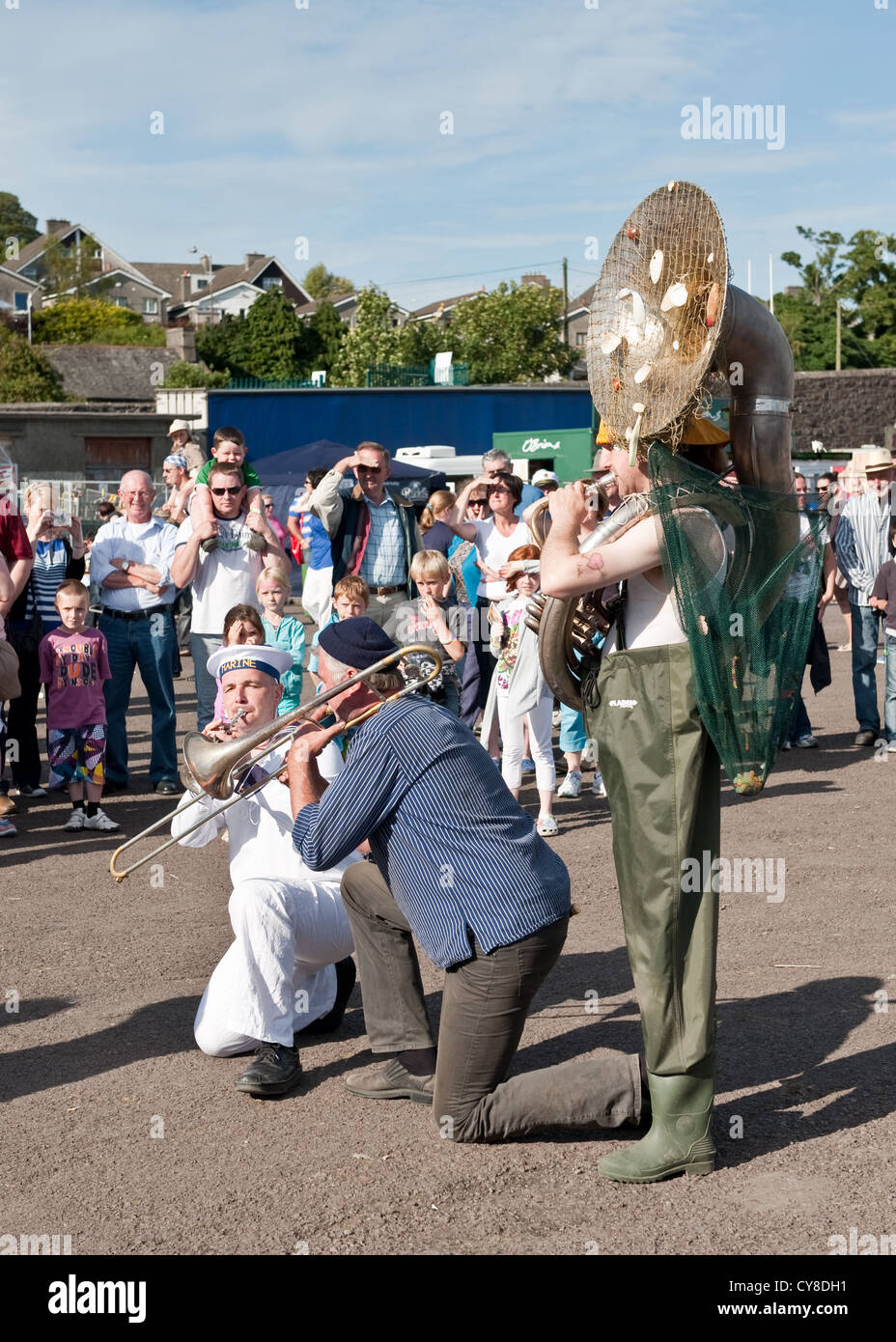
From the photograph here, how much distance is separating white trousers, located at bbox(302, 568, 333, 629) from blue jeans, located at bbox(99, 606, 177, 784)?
108 centimetres

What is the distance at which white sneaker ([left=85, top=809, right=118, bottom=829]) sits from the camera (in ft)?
28.2

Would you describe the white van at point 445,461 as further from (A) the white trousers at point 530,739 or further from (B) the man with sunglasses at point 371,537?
(A) the white trousers at point 530,739

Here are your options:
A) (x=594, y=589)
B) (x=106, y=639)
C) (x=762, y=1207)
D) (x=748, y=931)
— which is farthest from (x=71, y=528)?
(x=762, y=1207)

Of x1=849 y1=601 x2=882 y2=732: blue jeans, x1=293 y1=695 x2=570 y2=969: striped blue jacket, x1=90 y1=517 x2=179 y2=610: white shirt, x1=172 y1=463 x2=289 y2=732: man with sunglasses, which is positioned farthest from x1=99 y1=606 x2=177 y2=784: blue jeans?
x1=293 y1=695 x2=570 y2=969: striped blue jacket

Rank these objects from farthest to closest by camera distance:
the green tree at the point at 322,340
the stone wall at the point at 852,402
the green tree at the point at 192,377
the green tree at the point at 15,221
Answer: the green tree at the point at 15,221 → the green tree at the point at 322,340 → the green tree at the point at 192,377 → the stone wall at the point at 852,402

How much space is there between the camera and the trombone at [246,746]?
14.9ft

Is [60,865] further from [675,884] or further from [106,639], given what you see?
[675,884]

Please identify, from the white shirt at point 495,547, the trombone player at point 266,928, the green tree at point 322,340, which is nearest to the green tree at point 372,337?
the green tree at point 322,340

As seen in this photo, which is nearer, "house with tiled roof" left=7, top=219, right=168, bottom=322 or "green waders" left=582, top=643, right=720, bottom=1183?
"green waders" left=582, top=643, right=720, bottom=1183

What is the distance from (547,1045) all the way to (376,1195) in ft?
4.10

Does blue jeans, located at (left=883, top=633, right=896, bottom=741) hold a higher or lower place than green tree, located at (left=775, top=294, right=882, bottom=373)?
lower

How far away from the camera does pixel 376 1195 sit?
155 inches

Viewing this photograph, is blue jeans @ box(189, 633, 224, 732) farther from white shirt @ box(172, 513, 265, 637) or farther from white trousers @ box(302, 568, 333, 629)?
white trousers @ box(302, 568, 333, 629)

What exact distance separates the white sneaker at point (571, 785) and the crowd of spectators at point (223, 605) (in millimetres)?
12
